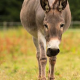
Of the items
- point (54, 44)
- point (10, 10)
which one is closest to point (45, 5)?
point (54, 44)

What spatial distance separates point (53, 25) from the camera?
4164mm

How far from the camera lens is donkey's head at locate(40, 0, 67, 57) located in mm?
4061

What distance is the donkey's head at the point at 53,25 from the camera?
13.3 feet

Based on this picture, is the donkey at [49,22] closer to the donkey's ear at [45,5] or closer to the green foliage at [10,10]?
the donkey's ear at [45,5]

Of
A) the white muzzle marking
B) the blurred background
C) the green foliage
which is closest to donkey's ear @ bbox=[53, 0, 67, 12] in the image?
the white muzzle marking

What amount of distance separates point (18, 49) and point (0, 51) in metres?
1.46

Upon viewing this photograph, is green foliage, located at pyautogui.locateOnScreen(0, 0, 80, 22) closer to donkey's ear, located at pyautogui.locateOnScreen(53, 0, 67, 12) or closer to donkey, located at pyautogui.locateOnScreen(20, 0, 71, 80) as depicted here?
donkey, located at pyautogui.locateOnScreen(20, 0, 71, 80)

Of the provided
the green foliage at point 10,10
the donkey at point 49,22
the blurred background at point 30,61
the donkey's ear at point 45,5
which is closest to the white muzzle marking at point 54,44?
the donkey at point 49,22

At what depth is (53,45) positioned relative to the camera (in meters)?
4.01

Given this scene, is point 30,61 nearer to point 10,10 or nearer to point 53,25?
point 53,25

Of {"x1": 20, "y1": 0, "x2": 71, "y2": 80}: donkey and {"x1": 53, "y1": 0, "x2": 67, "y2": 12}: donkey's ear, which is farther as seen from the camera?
{"x1": 53, "y1": 0, "x2": 67, "y2": 12}: donkey's ear

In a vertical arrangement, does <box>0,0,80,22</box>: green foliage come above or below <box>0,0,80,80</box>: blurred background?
above

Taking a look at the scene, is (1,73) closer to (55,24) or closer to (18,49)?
(55,24)

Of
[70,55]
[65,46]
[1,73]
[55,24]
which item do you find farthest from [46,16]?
[65,46]
